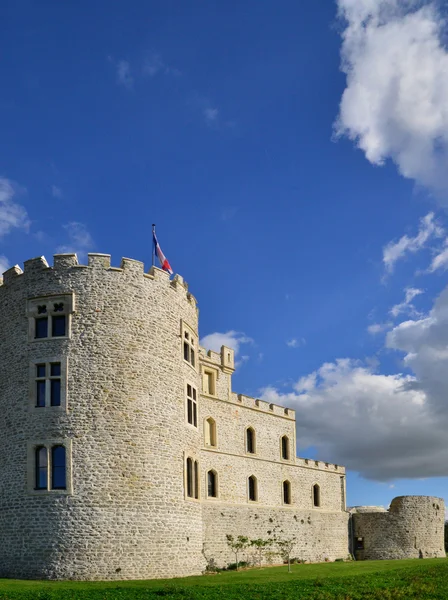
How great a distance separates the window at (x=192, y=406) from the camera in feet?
106

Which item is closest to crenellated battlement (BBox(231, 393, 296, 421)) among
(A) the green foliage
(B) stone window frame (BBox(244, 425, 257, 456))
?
(B) stone window frame (BBox(244, 425, 257, 456))

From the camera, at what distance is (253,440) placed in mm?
42906

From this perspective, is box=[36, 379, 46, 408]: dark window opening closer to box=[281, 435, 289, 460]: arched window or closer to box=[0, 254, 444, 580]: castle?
box=[0, 254, 444, 580]: castle

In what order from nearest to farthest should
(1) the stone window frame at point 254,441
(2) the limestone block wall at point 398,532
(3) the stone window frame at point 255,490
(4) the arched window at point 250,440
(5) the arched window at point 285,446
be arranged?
(3) the stone window frame at point 255,490
(1) the stone window frame at point 254,441
(4) the arched window at point 250,440
(5) the arched window at point 285,446
(2) the limestone block wall at point 398,532

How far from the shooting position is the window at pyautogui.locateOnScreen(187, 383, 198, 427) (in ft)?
106

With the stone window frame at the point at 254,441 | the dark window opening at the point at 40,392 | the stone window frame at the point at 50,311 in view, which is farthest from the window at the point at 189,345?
the stone window frame at the point at 254,441

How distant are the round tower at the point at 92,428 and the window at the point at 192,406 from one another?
1112 mm

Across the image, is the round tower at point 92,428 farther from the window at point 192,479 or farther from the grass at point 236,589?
the grass at point 236,589

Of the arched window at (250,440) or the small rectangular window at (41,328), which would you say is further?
the arched window at (250,440)

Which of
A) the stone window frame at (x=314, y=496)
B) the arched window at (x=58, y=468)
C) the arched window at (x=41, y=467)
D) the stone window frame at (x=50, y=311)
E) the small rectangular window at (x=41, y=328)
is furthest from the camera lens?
the stone window frame at (x=314, y=496)

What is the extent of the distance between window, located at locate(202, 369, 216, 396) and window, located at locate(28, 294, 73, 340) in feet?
40.8

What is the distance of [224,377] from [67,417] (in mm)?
14525

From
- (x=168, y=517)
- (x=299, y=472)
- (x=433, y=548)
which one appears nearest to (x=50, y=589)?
(x=168, y=517)

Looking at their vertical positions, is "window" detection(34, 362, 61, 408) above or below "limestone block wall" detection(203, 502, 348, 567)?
above
